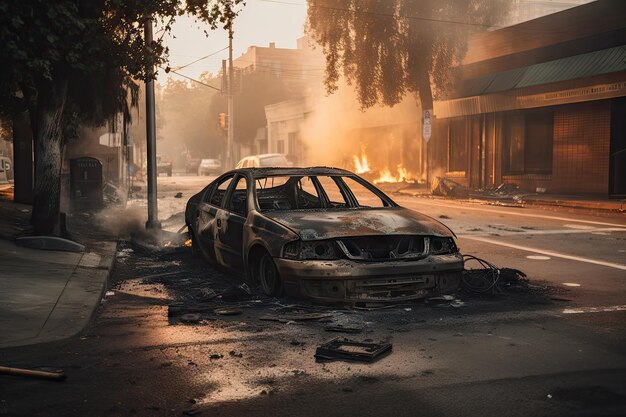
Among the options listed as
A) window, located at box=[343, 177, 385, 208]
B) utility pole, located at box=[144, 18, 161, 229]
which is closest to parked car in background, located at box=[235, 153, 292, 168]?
window, located at box=[343, 177, 385, 208]

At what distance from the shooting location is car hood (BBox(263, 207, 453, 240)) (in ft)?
21.5

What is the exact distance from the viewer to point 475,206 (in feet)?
68.8

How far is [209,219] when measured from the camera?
8.83m

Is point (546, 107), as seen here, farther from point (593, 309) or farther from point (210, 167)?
point (210, 167)

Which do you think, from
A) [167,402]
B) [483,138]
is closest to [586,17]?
[483,138]

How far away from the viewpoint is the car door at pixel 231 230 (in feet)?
25.3

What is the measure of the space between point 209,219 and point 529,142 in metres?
20.7

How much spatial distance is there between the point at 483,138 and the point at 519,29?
15.0 feet

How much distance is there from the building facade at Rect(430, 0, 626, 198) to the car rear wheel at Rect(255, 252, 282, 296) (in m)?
16.7

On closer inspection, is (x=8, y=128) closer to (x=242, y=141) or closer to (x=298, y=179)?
(x=298, y=179)

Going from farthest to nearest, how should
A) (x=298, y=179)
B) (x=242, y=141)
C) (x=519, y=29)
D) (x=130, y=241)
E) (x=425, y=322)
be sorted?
(x=242, y=141) → (x=519, y=29) → (x=130, y=241) → (x=298, y=179) → (x=425, y=322)

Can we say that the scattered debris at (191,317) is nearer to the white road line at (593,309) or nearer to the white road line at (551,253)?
the white road line at (593,309)

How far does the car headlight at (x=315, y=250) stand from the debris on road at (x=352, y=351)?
131 cm

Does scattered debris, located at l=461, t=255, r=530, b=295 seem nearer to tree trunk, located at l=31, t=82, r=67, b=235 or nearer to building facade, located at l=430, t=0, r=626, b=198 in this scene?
tree trunk, located at l=31, t=82, r=67, b=235
